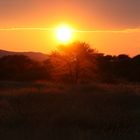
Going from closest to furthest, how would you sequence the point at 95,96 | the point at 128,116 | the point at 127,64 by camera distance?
the point at 128,116 < the point at 95,96 < the point at 127,64

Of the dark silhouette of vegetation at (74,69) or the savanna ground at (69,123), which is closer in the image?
the savanna ground at (69,123)

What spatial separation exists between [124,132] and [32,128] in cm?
240

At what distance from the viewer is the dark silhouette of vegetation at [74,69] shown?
59.2 meters

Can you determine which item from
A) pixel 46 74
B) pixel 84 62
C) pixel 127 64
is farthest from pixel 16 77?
pixel 127 64

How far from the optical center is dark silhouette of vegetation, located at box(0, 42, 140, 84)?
5916cm

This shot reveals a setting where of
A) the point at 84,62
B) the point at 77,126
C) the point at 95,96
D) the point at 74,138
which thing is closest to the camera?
the point at 74,138

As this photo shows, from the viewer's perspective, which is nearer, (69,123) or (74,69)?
(69,123)

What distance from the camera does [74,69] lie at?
196 feet

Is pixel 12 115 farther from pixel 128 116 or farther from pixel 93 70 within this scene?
pixel 93 70

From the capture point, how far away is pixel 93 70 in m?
59.7

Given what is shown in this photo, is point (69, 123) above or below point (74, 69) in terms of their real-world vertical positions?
below

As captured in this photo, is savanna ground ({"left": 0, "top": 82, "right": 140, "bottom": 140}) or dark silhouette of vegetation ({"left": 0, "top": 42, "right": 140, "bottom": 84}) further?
dark silhouette of vegetation ({"left": 0, "top": 42, "right": 140, "bottom": 84})

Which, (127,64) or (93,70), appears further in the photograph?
(127,64)

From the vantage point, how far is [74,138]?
37.1 ft
